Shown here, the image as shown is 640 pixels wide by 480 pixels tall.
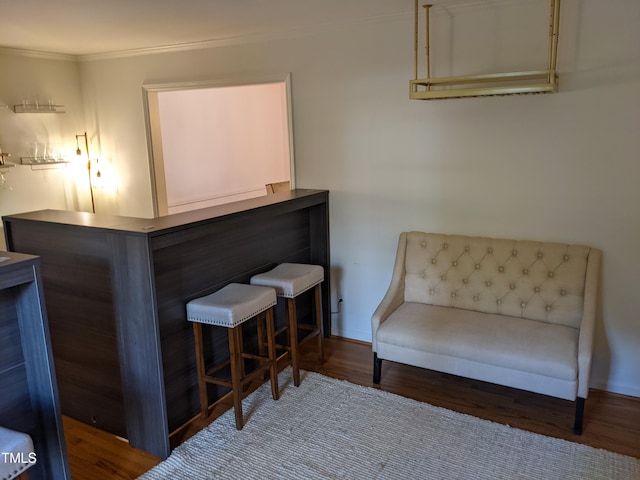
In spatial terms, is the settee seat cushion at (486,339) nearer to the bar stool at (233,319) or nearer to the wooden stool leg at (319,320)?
the wooden stool leg at (319,320)

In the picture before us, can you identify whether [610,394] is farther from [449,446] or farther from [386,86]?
[386,86]

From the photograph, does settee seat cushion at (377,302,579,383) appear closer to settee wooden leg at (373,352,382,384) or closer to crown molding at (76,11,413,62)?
settee wooden leg at (373,352,382,384)

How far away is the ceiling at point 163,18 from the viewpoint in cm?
287

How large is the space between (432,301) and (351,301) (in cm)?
75

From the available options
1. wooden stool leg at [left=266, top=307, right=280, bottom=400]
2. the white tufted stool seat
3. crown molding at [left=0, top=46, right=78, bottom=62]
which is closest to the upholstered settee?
wooden stool leg at [left=266, top=307, right=280, bottom=400]

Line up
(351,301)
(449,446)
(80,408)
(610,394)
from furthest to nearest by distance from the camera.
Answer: (351,301) < (610,394) < (80,408) < (449,446)

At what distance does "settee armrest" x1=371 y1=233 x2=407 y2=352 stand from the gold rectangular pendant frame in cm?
101

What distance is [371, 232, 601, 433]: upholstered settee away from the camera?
2.60m

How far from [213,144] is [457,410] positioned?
4063 mm

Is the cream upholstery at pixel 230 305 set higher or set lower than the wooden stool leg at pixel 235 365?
higher

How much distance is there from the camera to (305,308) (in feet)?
12.7

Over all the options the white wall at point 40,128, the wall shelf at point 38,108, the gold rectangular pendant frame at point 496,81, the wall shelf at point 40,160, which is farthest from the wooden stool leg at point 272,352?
the wall shelf at point 38,108

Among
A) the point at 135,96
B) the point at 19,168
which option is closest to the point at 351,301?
the point at 135,96

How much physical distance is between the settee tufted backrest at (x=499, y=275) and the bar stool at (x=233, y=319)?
1.10 meters
